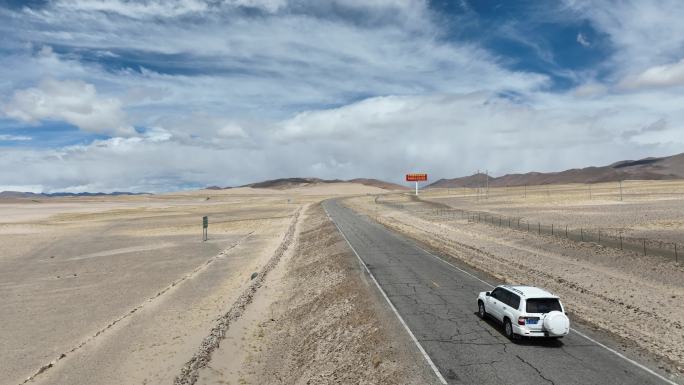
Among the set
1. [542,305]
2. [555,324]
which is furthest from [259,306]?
[555,324]

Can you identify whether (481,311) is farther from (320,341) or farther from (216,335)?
(216,335)

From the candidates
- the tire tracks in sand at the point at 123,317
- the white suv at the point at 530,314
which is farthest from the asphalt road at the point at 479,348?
the tire tracks in sand at the point at 123,317

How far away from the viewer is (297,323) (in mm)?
23844

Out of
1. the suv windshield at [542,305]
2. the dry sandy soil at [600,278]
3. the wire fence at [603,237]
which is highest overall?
the suv windshield at [542,305]

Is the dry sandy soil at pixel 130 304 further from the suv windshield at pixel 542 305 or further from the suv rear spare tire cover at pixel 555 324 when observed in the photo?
the suv rear spare tire cover at pixel 555 324

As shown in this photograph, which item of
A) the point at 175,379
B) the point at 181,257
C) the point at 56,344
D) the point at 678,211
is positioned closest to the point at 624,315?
the point at 175,379

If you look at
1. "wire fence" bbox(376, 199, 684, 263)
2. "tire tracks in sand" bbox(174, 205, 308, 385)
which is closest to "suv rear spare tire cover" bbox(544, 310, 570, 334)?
"tire tracks in sand" bbox(174, 205, 308, 385)

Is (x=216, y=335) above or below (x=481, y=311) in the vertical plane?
below

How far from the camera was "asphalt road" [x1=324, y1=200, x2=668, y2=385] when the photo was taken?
1580 cm

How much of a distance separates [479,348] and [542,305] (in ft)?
10.6

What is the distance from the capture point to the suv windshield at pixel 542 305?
61.9 feet

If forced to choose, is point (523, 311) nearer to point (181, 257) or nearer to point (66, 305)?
point (66, 305)

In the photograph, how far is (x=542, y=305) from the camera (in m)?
19.0

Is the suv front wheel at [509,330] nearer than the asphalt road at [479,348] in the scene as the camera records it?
No
